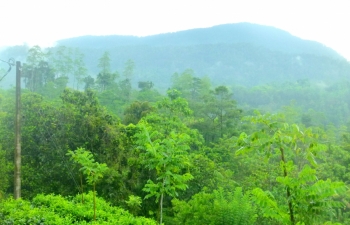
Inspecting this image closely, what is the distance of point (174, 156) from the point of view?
30.2 ft

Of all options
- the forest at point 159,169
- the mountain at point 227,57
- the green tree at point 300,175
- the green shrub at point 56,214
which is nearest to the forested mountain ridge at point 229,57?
the mountain at point 227,57

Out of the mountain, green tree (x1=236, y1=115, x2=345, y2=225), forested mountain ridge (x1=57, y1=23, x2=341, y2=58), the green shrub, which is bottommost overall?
the green shrub

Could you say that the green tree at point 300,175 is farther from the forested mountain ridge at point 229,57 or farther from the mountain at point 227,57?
the forested mountain ridge at point 229,57

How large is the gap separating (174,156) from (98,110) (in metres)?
9.01

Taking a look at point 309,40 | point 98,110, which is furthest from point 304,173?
point 309,40

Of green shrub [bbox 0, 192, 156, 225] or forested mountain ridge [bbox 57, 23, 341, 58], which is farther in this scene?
forested mountain ridge [bbox 57, 23, 341, 58]

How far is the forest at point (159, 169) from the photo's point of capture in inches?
169

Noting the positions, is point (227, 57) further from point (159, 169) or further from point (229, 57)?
point (159, 169)

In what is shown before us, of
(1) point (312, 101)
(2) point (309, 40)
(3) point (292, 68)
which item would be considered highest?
(2) point (309, 40)

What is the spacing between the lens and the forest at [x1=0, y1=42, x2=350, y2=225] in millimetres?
4301

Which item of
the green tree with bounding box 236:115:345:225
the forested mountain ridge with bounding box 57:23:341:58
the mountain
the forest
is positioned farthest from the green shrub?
the forested mountain ridge with bounding box 57:23:341:58

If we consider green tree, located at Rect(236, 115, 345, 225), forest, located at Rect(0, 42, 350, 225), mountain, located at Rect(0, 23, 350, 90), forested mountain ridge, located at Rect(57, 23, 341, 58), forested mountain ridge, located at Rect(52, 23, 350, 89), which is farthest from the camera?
forested mountain ridge, located at Rect(57, 23, 341, 58)

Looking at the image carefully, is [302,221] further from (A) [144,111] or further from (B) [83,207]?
(A) [144,111]

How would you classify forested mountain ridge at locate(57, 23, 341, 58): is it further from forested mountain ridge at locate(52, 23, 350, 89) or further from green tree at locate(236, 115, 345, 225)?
green tree at locate(236, 115, 345, 225)
